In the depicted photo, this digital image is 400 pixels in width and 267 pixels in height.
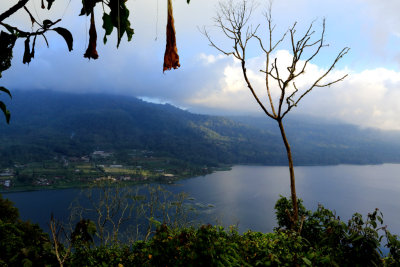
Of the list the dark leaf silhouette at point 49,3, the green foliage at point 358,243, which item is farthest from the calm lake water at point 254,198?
the dark leaf silhouette at point 49,3

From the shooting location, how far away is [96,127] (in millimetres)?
148000

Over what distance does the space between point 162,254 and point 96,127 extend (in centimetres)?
15621

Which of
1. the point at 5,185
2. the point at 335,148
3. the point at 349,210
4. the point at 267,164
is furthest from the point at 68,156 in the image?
the point at 335,148

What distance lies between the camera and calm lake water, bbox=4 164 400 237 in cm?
3838

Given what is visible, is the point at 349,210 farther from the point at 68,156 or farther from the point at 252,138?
the point at 252,138

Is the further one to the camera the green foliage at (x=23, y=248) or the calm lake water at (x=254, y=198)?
the calm lake water at (x=254, y=198)

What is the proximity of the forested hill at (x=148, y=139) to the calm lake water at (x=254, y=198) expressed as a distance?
3594 cm

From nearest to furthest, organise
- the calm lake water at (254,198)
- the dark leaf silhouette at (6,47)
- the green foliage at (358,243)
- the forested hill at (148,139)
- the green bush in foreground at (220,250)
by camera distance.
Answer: the dark leaf silhouette at (6,47)
the green bush in foreground at (220,250)
the green foliage at (358,243)
the calm lake water at (254,198)
the forested hill at (148,139)

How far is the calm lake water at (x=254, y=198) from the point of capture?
38375 mm

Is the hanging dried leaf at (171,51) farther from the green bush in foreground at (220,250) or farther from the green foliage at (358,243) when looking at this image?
the green foliage at (358,243)

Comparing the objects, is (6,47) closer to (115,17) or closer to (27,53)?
(27,53)

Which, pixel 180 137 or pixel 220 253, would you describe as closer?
pixel 220 253

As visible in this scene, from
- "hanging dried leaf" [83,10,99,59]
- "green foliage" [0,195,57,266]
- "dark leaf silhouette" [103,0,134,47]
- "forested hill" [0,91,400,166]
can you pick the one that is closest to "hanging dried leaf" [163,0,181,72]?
"dark leaf silhouette" [103,0,134,47]

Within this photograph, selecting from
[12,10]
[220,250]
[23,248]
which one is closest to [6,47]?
[12,10]
